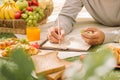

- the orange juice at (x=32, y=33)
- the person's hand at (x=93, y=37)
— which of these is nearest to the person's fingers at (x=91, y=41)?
the person's hand at (x=93, y=37)

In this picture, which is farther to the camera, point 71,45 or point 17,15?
point 17,15

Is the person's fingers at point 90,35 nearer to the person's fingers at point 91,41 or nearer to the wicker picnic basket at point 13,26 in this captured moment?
the person's fingers at point 91,41

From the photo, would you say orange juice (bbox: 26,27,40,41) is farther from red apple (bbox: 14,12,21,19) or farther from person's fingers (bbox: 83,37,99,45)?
person's fingers (bbox: 83,37,99,45)

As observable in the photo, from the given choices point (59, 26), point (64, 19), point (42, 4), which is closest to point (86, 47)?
point (59, 26)

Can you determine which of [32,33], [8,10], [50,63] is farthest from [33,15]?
[50,63]

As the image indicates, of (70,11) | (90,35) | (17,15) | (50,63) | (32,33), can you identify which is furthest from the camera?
(70,11)

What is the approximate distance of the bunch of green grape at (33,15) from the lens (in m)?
1.60

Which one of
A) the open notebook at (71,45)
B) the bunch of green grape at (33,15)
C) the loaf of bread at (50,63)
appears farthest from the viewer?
the bunch of green grape at (33,15)

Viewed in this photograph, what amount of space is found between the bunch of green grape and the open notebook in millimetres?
142

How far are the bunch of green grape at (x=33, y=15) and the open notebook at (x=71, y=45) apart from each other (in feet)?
0.47

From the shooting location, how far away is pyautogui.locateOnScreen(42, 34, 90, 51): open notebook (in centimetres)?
146

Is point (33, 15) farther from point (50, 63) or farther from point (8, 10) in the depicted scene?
point (50, 63)

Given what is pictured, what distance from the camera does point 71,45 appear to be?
1497mm

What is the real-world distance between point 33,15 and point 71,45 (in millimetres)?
279
